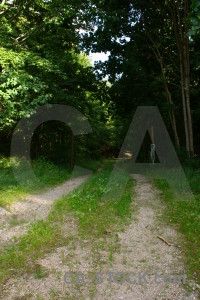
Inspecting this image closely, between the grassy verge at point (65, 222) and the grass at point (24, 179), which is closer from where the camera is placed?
the grassy verge at point (65, 222)

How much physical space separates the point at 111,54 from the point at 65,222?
12078 millimetres

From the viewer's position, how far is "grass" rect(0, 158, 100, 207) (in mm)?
8340

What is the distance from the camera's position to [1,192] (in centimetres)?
858

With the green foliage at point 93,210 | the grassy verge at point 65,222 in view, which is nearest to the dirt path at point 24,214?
the grassy verge at point 65,222

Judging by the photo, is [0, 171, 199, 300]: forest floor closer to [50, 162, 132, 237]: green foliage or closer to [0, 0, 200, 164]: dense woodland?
[50, 162, 132, 237]: green foliage

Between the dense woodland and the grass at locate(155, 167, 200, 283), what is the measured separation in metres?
6.46

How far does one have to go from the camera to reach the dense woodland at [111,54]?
12.2 meters

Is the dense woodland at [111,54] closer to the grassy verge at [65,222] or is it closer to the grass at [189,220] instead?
the grassy verge at [65,222]

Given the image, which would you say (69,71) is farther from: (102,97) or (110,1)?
(110,1)

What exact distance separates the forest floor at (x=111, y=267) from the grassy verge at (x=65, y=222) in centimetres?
9

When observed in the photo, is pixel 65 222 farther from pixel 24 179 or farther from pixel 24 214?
pixel 24 179

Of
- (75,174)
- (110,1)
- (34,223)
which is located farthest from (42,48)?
(34,223)

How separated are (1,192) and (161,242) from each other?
5.61 m

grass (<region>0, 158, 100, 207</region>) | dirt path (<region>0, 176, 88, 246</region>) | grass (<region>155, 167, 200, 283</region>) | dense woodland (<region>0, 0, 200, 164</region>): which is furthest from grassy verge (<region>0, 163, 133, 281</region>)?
dense woodland (<region>0, 0, 200, 164</region>)
